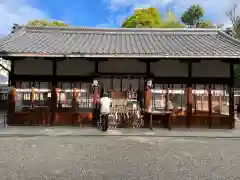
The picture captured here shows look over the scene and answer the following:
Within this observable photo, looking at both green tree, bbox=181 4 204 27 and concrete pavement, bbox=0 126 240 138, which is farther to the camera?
green tree, bbox=181 4 204 27

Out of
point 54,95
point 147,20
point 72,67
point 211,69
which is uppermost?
point 147,20

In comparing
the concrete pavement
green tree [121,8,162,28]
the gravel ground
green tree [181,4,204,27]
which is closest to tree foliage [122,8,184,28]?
green tree [121,8,162,28]

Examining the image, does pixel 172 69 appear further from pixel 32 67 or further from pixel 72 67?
pixel 32 67

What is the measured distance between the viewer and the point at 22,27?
15375 mm


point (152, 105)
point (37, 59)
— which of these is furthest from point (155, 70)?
point (37, 59)

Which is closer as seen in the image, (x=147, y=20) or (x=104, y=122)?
(x=104, y=122)

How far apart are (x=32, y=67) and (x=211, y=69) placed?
904 centimetres

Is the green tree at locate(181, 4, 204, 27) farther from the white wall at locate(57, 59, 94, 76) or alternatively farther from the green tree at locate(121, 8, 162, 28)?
the white wall at locate(57, 59, 94, 76)

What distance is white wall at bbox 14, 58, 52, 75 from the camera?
1255 cm

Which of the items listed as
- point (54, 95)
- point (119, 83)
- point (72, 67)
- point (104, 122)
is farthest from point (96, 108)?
point (72, 67)

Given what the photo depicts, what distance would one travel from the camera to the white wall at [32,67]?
41.2ft

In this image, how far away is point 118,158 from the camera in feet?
22.9

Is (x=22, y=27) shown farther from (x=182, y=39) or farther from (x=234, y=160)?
(x=234, y=160)

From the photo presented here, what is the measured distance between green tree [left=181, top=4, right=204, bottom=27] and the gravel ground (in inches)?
1918
